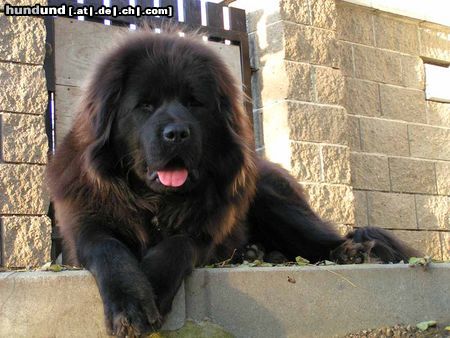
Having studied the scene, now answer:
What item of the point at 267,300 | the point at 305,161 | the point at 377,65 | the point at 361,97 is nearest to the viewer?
the point at 267,300

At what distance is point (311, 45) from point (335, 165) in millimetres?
1092

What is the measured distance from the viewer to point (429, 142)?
6.98m

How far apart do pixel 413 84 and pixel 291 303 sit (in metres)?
4.91

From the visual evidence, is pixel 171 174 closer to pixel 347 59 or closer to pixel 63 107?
pixel 63 107

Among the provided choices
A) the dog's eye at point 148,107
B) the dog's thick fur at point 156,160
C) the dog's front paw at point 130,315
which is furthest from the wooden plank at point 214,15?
the dog's front paw at point 130,315

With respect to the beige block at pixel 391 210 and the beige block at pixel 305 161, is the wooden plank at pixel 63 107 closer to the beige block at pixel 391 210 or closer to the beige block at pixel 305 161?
the beige block at pixel 305 161

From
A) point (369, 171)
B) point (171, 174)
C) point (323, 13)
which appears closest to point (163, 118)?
point (171, 174)

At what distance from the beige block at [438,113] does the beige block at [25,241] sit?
433cm

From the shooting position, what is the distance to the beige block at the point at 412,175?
6648mm

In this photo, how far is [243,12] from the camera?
5926 millimetres

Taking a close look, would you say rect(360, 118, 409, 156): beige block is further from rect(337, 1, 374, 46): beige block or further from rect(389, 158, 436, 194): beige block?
rect(337, 1, 374, 46): beige block

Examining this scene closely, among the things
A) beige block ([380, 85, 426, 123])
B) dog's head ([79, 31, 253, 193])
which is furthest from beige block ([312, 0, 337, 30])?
dog's head ([79, 31, 253, 193])

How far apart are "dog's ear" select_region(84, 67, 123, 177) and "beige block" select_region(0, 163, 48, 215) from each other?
5.86 ft

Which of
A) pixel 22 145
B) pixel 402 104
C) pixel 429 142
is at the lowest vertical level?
pixel 22 145
